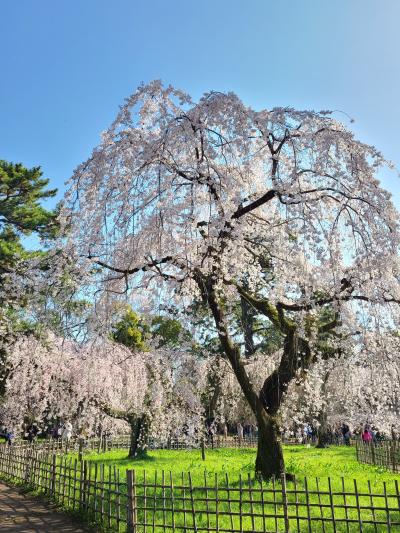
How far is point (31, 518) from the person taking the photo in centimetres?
752

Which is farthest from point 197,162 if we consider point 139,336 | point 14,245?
point 139,336

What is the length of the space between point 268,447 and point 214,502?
65.1 inches

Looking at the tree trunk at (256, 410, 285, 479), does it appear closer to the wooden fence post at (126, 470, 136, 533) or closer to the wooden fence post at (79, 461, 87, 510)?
the wooden fence post at (126, 470, 136, 533)

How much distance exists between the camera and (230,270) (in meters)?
9.04

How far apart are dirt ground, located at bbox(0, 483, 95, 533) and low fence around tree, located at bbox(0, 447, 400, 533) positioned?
270 mm

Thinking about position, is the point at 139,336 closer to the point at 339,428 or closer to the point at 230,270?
the point at 230,270

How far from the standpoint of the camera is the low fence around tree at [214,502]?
16.6 ft

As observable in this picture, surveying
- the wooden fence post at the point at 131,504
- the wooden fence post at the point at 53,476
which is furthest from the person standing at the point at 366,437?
the wooden fence post at the point at 131,504

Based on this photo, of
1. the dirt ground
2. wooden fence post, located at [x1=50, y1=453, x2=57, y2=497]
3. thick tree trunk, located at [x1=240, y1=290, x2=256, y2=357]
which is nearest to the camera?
the dirt ground

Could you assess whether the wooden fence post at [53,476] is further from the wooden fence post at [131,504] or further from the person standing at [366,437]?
the person standing at [366,437]

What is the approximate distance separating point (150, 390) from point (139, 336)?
658 cm

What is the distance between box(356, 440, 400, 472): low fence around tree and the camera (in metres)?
11.8

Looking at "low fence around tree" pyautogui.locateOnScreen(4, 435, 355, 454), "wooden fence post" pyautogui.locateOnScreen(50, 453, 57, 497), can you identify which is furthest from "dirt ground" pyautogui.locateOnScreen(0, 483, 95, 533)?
"low fence around tree" pyautogui.locateOnScreen(4, 435, 355, 454)

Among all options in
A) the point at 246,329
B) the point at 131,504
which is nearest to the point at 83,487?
the point at 131,504
